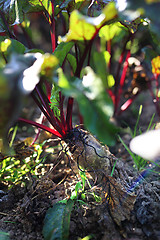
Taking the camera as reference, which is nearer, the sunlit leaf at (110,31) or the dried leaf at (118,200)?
the dried leaf at (118,200)

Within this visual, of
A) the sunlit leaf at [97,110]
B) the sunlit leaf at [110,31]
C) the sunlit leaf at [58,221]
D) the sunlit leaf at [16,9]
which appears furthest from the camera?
the sunlit leaf at [110,31]

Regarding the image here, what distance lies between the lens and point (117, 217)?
855 millimetres

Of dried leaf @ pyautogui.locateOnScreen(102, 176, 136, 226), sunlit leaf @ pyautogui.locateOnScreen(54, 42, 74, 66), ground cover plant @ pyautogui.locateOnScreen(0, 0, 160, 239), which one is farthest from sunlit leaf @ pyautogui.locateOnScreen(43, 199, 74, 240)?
sunlit leaf @ pyautogui.locateOnScreen(54, 42, 74, 66)

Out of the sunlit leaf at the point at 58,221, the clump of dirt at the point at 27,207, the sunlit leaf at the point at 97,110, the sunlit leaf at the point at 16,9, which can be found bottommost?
the sunlit leaf at the point at 58,221

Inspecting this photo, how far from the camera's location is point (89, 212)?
0.89 metres

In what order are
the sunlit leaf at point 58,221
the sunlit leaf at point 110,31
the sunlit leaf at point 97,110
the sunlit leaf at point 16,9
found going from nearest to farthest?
the sunlit leaf at point 97,110, the sunlit leaf at point 58,221, the sunlit leaf at point 16,9, the sunlit leaf at point 110,31

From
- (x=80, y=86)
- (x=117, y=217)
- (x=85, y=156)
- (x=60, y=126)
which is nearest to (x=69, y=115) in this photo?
(x=60, y=126)

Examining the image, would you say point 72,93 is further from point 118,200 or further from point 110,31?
point 110,31

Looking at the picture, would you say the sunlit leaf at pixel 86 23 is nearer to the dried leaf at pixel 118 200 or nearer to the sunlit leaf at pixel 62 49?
the sunlit leaf at pixel 62 49

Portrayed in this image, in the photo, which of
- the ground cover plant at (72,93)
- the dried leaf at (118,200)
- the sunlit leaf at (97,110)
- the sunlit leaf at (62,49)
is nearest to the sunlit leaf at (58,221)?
the ground cover plant at (72,93)

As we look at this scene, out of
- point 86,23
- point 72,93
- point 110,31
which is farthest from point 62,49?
point 110,31

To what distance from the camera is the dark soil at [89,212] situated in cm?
83

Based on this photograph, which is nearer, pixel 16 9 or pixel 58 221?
pixel 58 221

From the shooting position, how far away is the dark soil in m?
0.83
